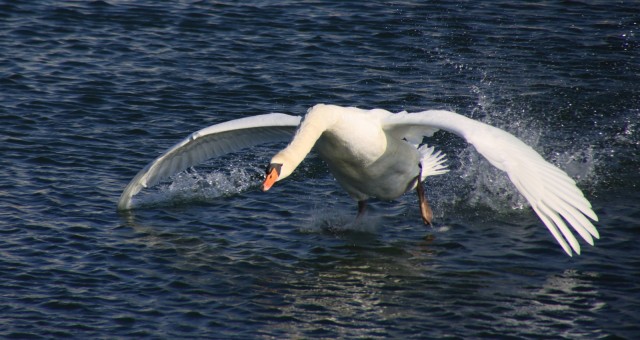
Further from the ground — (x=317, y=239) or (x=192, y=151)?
(x=192, y=151)

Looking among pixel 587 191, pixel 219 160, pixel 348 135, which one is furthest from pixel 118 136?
pixel 587 191

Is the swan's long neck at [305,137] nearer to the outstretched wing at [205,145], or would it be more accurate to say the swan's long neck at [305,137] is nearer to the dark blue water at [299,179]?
the outstretched wing at [205,145]

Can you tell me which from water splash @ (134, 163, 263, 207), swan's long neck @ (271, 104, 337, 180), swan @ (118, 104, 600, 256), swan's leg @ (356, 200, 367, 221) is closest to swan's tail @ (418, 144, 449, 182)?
swan @ (118, 104, 600, 256)

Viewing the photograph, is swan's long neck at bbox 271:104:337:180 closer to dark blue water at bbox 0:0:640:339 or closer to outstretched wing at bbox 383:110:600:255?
outstretched wing at bbox 383:110:600:255

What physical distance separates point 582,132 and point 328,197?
4.29 metres

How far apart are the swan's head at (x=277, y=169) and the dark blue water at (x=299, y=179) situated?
4.30ft

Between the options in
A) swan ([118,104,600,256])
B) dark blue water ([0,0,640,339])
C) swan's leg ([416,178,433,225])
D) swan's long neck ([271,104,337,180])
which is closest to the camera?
swan ([118,104,600,256])

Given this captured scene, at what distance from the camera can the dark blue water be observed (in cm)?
939

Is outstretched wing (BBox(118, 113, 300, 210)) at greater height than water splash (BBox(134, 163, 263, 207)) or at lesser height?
greater

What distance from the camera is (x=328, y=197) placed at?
41.7 ft

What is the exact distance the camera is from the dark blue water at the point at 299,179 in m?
9.39

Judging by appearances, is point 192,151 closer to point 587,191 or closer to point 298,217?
point 298,217

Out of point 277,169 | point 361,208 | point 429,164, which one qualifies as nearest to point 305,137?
point 277,169

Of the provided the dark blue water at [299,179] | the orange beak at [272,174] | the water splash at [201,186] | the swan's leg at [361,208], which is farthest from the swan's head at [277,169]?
the water splash at [201,186]
